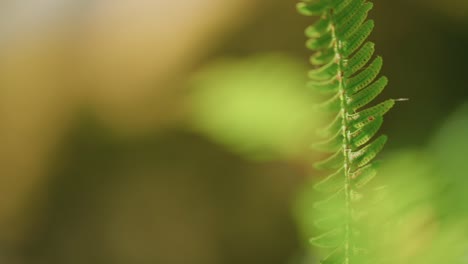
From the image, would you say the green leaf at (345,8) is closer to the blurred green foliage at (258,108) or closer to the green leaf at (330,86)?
the green leaf at (330,86)

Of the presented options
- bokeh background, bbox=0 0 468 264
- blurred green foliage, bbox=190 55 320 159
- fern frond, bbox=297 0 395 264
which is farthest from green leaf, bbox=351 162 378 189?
bokeh background, bbox=0 0 468 264

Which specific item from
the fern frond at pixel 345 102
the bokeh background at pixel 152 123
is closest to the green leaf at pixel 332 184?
the fern frond at pixel 345 102

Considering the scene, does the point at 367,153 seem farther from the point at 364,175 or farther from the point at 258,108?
the point at 258,108

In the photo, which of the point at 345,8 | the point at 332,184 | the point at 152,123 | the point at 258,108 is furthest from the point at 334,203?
the point at 152,123

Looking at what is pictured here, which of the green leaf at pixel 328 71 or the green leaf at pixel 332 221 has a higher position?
the green leaf at pixel 328 71

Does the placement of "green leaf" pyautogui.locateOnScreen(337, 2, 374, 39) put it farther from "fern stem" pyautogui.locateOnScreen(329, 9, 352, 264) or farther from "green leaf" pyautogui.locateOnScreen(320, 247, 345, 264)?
"green leaf" pyautogui.locateOnScreen(320, 247, 345, 264)

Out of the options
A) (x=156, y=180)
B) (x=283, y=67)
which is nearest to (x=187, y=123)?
(x=156, y=180)
